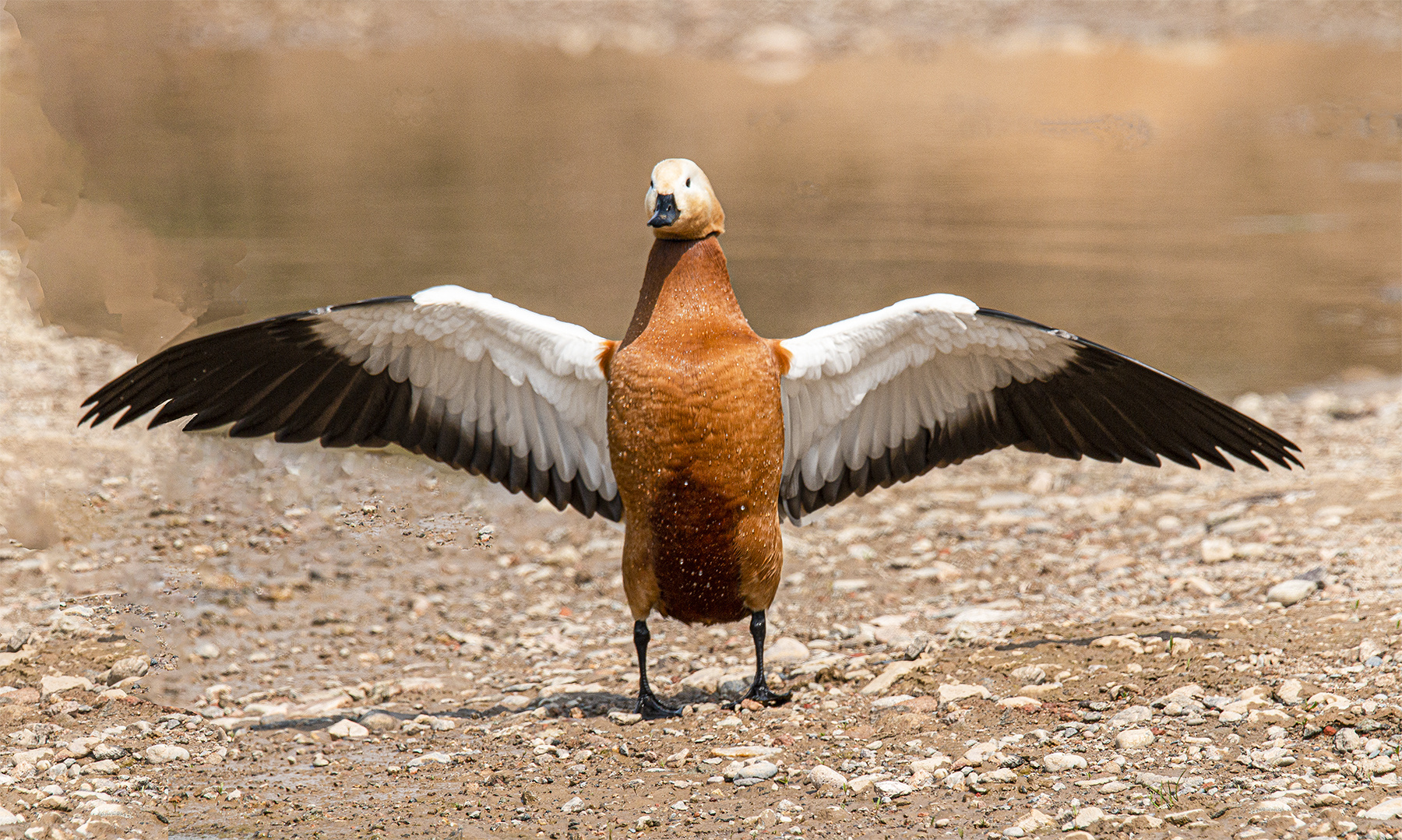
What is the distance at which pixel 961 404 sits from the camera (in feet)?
18.7

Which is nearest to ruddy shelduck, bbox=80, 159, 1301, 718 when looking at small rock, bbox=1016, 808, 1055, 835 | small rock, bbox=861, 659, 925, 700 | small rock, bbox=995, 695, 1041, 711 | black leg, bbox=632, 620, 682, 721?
black leg, bbox=632, 620, 682, 721

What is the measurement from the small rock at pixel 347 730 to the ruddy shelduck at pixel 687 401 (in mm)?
1090

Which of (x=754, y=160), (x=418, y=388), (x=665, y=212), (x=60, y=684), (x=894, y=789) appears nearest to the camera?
(x=894, y=789)

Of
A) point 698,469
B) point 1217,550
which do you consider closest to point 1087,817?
point 698,469

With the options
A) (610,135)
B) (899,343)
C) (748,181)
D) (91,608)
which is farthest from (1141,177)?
(91,608)

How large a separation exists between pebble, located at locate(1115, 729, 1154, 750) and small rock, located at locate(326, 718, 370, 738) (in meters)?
2.77

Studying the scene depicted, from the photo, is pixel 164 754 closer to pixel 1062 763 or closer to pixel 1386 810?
pixel 1062 763

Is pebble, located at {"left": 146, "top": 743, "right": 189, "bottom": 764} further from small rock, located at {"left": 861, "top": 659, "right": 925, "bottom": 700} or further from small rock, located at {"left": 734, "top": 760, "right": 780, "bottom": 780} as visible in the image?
small rock, located at {"left": 861, "top": 659, "right": 925, "bottom": 700}

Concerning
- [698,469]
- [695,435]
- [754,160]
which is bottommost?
[698,469]

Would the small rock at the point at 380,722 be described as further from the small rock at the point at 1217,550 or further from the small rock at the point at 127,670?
the small rock at the point at 1217,550

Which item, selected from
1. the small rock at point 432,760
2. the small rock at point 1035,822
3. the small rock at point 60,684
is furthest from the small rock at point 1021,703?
the small rock at point 60,684

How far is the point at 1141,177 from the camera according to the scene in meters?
18.4

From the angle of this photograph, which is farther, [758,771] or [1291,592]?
[1291,592]

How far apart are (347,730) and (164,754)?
663 mm
